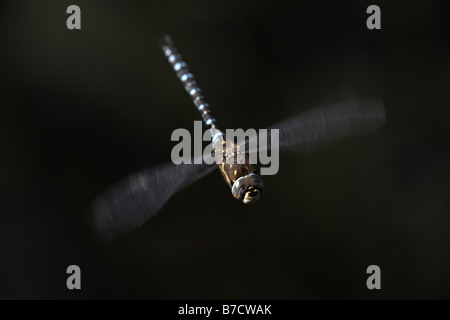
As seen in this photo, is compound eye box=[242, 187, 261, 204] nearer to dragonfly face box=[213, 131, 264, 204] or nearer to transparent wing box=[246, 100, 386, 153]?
dragonfly face box=[213, 131, 264, 204]

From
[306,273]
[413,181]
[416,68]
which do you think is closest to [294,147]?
[306,273]

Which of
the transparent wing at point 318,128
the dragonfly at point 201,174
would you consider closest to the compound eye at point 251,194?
the dragonfly at point 201,174

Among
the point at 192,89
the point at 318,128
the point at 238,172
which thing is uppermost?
the point at 192,89

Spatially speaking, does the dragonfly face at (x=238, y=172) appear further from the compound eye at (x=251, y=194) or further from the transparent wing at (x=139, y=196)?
the transparent wing at (x=139, y=196)

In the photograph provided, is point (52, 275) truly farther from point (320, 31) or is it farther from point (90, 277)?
point (320, 31)

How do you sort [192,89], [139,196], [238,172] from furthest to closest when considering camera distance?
[192,89]
[238,172]
[139,196]

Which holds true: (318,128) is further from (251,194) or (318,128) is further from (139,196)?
(139,196)

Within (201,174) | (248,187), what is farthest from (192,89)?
(248,187)
